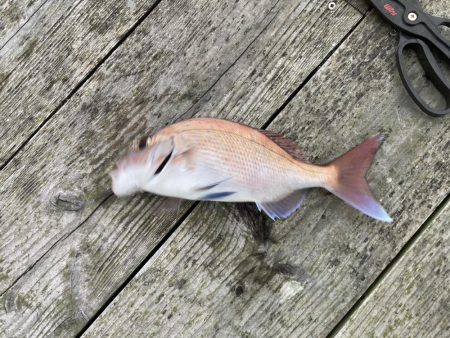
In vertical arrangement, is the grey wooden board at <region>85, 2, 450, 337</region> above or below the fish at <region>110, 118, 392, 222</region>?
below

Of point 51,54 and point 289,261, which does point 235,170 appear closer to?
point 289,261

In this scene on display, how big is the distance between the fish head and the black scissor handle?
747 millimetres

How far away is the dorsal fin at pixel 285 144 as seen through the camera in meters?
1.36

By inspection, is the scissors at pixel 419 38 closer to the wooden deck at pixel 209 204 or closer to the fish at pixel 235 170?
the wooden deck at pixel 209 204

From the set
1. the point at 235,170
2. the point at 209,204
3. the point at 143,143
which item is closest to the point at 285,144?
the point at 235,170

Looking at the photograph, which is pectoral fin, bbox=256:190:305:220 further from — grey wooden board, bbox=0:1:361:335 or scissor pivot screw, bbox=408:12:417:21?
scissor pivot screw, bbox=408:12:417:21

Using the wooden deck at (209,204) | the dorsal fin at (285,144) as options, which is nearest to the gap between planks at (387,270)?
the wooden deck at (209,204)

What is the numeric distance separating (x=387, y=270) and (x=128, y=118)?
0.93 metres

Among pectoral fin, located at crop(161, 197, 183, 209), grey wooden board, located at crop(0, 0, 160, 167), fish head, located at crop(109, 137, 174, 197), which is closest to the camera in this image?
fish head, located at crop(109, 137, 174, 197)

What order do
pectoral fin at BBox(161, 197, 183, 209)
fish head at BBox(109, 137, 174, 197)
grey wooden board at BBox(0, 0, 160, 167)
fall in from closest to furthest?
fish head at BBox(109, 137, 174, 197) < pectoral fin at BBox(161, 197, 183, 209) < grey wooden board at BBox(0, 0, 160, 167)

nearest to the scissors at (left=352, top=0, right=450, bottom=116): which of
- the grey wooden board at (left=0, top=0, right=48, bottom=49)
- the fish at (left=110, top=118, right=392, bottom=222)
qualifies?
the fish at (left=110, top=118, right=392, bottom=222)

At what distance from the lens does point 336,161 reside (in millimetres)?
1334

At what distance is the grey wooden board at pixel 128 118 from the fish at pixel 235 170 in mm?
160

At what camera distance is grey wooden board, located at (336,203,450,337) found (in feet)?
4.77
